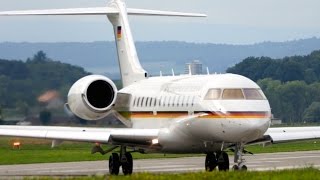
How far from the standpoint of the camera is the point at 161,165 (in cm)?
3938

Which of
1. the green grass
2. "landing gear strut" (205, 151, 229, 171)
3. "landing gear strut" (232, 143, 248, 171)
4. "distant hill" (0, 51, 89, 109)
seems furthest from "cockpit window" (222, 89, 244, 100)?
"distant hill" (0, 51, 89, 109)

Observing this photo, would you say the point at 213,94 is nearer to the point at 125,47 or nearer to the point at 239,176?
the point at 239,176

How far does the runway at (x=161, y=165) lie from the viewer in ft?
114

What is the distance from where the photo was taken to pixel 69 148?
56.0 metres

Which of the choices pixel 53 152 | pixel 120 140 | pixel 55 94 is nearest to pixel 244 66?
pixel 53 152

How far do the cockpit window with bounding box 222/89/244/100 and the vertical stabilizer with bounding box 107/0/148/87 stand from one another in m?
7.47

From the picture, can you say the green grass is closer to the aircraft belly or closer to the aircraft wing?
the aircraft belly

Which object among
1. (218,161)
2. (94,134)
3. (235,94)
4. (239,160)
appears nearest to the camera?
(239,160)

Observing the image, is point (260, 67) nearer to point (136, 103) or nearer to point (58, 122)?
point (58, 122)

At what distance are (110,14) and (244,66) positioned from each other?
4472 cm

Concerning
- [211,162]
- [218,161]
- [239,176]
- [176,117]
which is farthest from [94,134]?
[239,176]

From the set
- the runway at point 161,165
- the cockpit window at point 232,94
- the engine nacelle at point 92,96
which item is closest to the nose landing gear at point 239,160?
the cockpit window at point 232,94

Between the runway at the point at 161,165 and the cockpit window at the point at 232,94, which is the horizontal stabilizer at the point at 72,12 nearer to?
the runway at the point at 161,165

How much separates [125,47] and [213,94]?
8.41 metres
